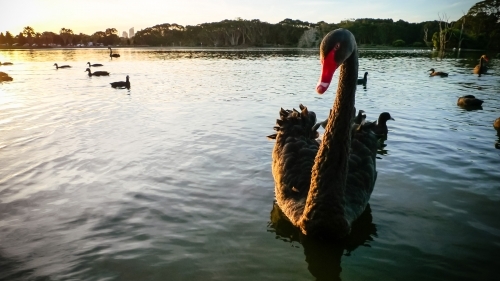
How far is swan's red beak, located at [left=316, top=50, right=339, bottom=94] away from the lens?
319cm

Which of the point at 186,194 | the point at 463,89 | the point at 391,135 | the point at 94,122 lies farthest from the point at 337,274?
the point at 463,89

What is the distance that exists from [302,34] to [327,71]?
447 feet

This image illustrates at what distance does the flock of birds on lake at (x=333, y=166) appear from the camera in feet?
11.7

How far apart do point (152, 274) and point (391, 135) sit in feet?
23.7

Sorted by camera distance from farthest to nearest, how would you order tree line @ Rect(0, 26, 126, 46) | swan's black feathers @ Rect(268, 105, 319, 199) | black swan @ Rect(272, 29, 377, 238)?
tree line @ Rect(0, 26, 126, 46)
swan's black feathers @ Rect(268, 105, 319, 199)
black swan @ Rect(272, 29, 377, 238)

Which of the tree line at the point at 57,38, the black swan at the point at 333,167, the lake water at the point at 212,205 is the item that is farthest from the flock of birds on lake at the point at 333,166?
the tree line at the point at 57,38

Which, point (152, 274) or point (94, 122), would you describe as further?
point (94, 122)

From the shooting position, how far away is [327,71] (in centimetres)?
335

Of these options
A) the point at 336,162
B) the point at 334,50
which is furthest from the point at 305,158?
the point at 334,50

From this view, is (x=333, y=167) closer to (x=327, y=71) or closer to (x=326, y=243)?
(x=326, y=243)

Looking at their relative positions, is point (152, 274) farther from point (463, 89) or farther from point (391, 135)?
point (463, 89)

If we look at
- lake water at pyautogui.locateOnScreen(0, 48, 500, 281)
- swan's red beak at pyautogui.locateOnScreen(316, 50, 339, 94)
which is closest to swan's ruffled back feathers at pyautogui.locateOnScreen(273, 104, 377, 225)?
lake water at pyautogui.locateOnScreen(0, 48, 500, 281)

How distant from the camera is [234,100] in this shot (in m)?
14.7

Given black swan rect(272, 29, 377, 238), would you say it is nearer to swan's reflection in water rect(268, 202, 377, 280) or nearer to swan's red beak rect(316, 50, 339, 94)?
swan's red beak rect(316, 50, 339, 94)
